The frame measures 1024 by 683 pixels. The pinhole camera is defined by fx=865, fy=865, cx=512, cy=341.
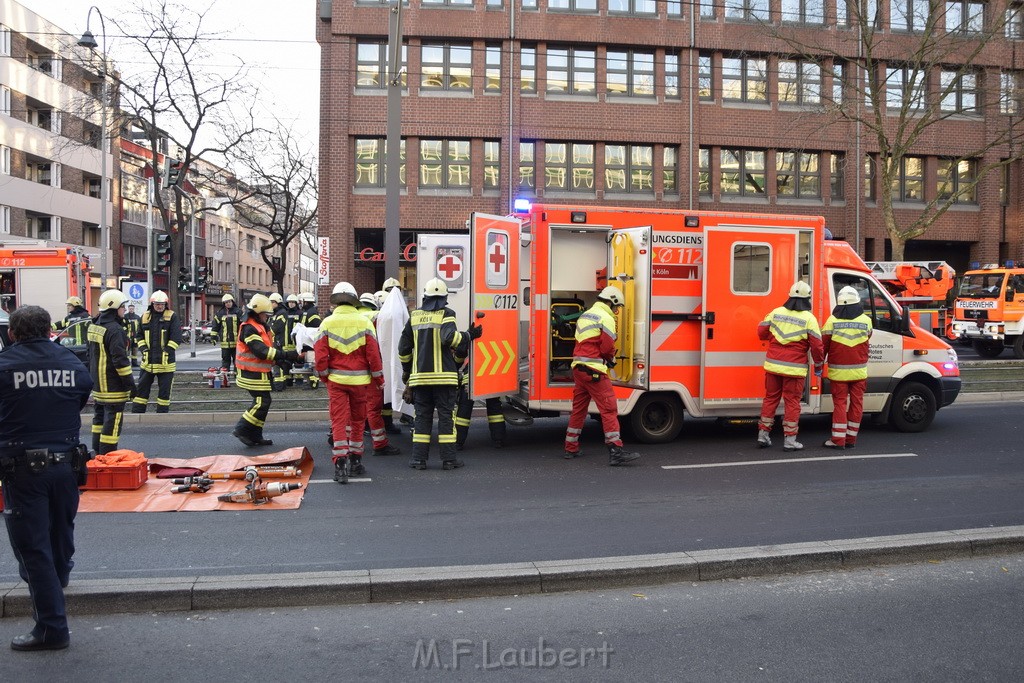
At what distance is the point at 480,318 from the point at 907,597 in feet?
Answer: 18.2

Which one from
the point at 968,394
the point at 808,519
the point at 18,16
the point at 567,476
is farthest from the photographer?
the point at 18,16

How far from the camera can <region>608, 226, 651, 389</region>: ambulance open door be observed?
1005 centimetres

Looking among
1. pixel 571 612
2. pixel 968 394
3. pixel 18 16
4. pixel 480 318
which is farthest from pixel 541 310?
pixel 18 16

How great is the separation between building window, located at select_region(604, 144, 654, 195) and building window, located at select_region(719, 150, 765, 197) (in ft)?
8.86

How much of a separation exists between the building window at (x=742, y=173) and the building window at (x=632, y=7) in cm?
559

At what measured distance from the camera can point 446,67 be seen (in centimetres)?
2928

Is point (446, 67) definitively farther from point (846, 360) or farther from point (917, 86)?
point (846, 360)

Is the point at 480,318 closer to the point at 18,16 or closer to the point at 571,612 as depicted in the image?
the point at 571,612

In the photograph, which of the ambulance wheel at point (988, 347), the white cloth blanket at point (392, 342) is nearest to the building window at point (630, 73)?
the ambulance wheel at point (988, 347)

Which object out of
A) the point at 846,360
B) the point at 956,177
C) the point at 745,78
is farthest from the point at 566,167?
the point at 846,360

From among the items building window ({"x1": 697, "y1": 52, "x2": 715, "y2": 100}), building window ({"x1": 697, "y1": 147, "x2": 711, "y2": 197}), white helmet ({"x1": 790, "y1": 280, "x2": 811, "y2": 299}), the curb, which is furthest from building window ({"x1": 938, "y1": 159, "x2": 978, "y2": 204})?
the curb

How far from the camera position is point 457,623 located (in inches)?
194

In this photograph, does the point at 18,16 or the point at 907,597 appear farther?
the point at 18,16

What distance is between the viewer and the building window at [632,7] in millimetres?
30016
